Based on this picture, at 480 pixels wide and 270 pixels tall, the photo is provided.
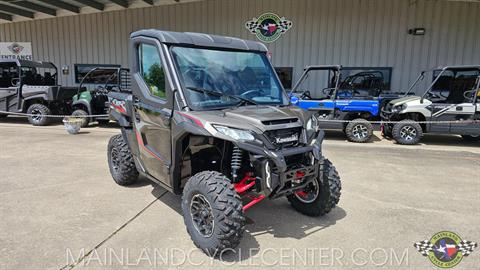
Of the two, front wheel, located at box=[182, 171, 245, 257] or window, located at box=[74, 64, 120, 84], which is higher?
window, located at box=[74, 64, 120, 84]

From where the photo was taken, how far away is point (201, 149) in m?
3.27

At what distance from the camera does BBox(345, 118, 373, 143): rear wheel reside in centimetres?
834

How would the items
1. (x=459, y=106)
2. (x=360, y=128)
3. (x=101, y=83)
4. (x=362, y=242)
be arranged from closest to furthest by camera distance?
(x=362, y=242), (x=459, y=106), (x=360, y=128), (x=101, y=83)

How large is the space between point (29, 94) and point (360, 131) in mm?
9850

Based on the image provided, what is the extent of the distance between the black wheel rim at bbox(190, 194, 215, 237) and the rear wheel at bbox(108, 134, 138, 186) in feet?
5.82

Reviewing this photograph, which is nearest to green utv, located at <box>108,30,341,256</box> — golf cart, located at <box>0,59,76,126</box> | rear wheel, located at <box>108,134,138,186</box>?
rear wheel, located at <box>108,134,138,186</box>

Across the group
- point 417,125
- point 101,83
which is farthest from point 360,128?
point 101,83

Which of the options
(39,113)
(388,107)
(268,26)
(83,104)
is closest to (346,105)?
(388,107)

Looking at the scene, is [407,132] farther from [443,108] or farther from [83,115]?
[83,115]

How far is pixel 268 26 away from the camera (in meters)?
12.0

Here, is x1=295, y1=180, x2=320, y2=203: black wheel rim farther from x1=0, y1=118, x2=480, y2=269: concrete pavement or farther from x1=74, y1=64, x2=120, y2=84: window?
x1=74, y1=64, x2=120, y2=84: window

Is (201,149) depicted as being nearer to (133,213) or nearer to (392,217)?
(133,213)

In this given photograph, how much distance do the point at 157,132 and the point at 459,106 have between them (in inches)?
288

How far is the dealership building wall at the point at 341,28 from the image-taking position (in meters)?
10.7
